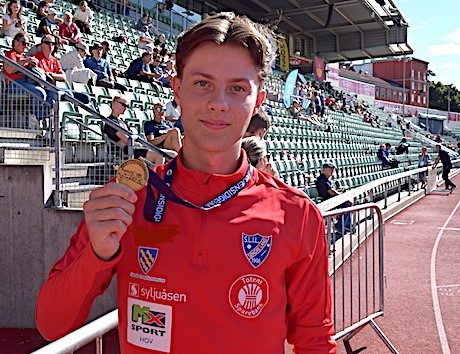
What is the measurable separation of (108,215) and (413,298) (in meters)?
5.16

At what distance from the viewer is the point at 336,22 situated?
29.1 meters

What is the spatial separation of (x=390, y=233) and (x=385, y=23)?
2236cm

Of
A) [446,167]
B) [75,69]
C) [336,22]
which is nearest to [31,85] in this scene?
[75,69]

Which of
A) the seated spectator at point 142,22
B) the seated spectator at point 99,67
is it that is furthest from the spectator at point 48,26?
the seated spectator at point 142,22

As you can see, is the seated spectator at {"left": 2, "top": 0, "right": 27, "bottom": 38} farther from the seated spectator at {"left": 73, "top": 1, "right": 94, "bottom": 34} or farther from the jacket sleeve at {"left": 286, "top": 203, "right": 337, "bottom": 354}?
the jacket sleeve at {"left": 286, "top": 203, "right": 337, "bottom": 354}

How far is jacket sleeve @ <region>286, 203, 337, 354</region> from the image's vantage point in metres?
1.38

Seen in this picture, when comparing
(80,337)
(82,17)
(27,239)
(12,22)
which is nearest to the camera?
(80,337)

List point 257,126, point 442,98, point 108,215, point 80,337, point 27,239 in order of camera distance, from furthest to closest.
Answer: point 442,98, point 27,239, point 257,126, point 80,337, point 108,215

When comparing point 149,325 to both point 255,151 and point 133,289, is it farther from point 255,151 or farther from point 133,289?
point 255,151

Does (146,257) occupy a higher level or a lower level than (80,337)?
higher

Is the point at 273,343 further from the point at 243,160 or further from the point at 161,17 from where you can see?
the point at 161,17

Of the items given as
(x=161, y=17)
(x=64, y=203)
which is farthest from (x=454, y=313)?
(x=161, y=17)

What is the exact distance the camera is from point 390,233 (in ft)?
30.4

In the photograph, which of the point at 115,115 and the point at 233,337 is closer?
the point at 233,337
